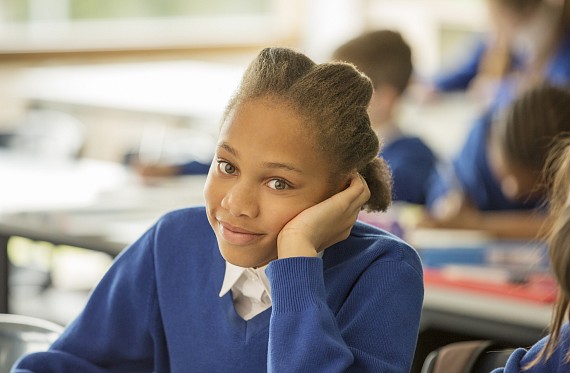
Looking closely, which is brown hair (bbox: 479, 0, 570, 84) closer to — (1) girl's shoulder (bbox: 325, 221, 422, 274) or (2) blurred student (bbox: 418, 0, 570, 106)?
(2) blurred student (bbox: 418, 0, 570, 106)

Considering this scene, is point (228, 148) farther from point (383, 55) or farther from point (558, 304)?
point (383, 55)

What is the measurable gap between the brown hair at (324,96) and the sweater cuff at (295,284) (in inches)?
5.1

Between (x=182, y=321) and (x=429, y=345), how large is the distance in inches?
45.0

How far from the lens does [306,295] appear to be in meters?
1.21

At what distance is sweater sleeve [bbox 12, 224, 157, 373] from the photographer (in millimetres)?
1440

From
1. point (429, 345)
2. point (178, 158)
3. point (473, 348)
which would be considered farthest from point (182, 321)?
point (178, 158)

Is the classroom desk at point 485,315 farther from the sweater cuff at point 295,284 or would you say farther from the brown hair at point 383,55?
the sweater cuff at point 295,284

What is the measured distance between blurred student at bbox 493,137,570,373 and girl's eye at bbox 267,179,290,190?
0.33m

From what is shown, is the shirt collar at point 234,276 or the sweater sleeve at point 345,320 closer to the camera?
the sweater sleeve at point 345,320

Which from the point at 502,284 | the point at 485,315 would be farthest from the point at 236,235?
the point at 502,284

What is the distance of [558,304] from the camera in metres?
1.18

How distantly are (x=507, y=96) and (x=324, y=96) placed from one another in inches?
93.9

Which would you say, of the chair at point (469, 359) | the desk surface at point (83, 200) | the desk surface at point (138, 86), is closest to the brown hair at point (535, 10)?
the desk surface at point (83, 200)

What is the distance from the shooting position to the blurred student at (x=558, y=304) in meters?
1.11
